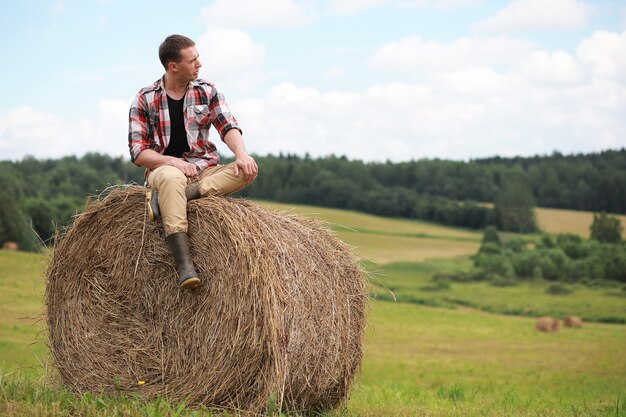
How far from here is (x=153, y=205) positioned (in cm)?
624

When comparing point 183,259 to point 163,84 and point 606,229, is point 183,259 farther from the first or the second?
point 606,229

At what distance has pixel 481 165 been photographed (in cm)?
10444

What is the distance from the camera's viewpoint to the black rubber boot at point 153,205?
6.20 meters

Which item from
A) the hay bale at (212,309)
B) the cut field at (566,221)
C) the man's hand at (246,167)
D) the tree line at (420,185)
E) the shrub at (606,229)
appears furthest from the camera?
the tree line at (420,185)

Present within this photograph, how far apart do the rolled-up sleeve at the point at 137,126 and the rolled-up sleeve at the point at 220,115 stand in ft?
1.77

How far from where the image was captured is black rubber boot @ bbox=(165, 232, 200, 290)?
6.02 meters

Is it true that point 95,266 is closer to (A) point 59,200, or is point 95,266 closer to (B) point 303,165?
(A) point 59,200

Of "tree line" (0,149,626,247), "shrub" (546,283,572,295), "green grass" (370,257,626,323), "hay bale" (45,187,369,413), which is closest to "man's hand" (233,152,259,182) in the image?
"hay bale" (45,187,369,413)

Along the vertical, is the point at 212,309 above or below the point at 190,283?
below

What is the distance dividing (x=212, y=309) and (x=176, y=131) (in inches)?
58.5

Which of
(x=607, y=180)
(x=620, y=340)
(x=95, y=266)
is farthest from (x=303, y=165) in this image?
(x=95, y=266)

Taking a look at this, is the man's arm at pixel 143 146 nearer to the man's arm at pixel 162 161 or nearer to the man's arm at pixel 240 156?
the man's arm at pixel 162 161

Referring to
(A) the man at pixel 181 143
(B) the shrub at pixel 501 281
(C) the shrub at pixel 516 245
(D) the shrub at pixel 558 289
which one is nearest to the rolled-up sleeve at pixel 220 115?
(A) the man at pixel 181 143

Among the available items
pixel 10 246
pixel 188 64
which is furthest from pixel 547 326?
pixel 188 64
